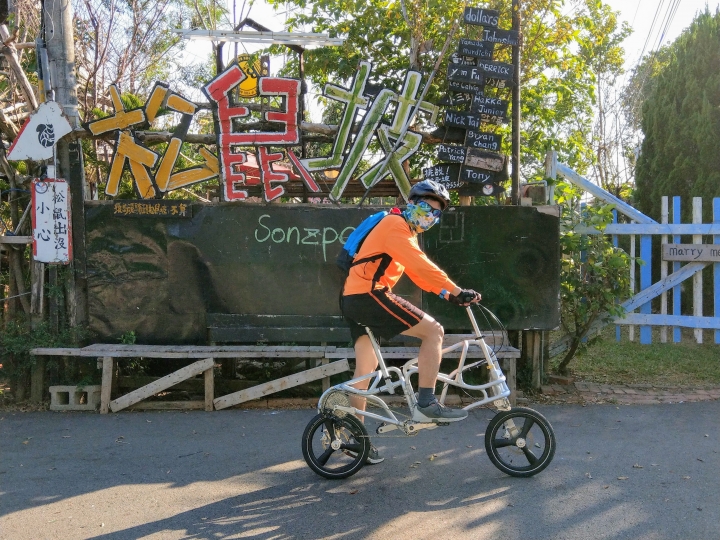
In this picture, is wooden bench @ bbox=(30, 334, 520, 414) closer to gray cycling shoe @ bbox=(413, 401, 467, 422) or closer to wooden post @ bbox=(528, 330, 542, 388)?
wooden post @ bbox=(528, 330, 542, 388)

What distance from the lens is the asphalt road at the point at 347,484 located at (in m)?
4.14

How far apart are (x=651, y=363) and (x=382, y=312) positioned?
17.9ft

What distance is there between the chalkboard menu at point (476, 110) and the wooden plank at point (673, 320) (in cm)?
215

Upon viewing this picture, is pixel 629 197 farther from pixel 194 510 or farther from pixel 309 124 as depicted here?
pixel 194 510

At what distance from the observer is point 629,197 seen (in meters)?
12.6

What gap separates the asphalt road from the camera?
4.14 metres

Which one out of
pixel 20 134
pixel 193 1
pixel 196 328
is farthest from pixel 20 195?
pixel 193 1

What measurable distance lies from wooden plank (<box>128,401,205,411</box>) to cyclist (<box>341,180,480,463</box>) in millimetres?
2738

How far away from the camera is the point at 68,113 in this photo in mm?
7227

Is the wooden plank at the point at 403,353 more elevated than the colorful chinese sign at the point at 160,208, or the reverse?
the colorful chinese sign at the point at 160,208

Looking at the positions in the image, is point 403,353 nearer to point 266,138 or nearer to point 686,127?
point 266,138

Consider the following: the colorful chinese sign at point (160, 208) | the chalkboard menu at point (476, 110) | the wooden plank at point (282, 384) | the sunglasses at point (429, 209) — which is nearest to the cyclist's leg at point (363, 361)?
the sunglasses at point (429, 209)

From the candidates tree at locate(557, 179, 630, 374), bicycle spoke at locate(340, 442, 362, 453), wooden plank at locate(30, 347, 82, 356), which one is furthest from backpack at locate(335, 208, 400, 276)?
wooden plank at locate(30, 347, 82, 356)

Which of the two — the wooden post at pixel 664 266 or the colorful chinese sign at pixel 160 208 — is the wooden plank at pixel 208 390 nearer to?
the colorful chinese sign at pixel 160 208
